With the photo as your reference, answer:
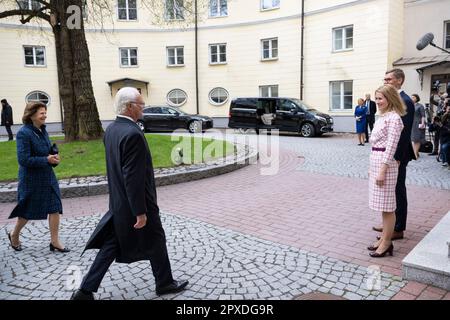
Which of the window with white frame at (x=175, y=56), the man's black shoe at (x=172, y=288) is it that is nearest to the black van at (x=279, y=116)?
the window with white frame at (x=175, y=56)

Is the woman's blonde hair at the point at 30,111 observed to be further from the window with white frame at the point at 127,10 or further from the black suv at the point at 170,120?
the window with white frame at the point at 127,10

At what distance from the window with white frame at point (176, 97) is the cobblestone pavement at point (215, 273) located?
72.2 ft

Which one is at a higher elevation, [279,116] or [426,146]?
[279,116]

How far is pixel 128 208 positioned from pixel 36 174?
188 cm

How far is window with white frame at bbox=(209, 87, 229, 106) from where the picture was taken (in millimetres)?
25781

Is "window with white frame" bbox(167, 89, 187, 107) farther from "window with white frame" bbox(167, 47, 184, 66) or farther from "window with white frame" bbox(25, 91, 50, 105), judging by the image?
"window with white frame" bbox(25, 91, 50, 105)

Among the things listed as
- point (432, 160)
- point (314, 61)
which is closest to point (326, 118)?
point (314, 61)

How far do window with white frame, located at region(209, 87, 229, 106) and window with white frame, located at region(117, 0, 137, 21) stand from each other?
7.19m

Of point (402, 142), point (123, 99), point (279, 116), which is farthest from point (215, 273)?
point (279, 116)

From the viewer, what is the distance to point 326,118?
18.4 meters

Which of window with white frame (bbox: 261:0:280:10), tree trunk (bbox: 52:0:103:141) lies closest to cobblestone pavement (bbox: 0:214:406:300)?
tree trunk (bbox: 52:0:103:141)

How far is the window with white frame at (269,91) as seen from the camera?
24.1 meters

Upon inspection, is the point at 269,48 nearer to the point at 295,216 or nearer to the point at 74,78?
the point at 74,78

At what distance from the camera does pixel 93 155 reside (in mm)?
9898
